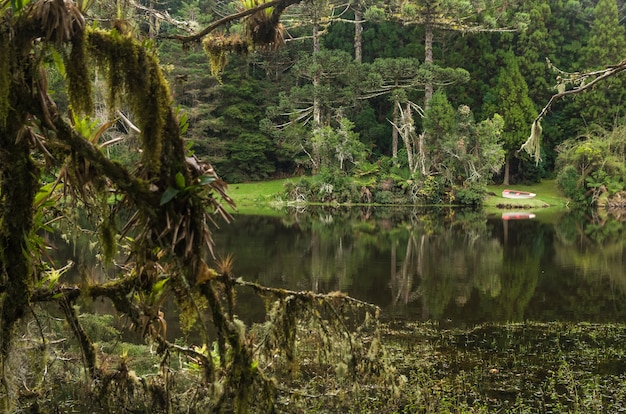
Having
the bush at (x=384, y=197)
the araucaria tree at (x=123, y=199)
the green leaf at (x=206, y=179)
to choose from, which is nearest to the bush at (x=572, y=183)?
the bush at (x=384, y=197)

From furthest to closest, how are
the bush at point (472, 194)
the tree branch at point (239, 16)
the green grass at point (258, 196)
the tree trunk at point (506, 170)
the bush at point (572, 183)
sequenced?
the tree trunk at point (506, 170)
the bush at point (572, 183)
the bush at point (472, 194)
the green grass at point (258, 196)
the tree branch at point (239, 16)

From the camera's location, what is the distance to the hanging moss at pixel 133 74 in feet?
9.19

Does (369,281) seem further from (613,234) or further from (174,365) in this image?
(613,234)

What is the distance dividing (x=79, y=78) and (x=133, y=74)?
240 mm

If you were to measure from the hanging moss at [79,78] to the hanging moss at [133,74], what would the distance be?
2.6 inches

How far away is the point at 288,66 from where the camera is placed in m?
43.7

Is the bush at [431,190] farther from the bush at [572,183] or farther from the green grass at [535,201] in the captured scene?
the bush at [572,183]

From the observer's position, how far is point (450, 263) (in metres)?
17.6

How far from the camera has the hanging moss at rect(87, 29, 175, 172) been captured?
9.19 ft

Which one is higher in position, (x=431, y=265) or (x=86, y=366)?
(x=86, y=366)

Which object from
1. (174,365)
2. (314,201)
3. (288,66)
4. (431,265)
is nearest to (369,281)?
(431,265)

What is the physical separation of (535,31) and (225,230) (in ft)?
88.9

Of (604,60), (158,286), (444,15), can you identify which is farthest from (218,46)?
(604,60)

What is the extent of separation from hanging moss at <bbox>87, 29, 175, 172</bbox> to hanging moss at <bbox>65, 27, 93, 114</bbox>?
0.07 meters
